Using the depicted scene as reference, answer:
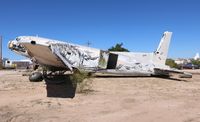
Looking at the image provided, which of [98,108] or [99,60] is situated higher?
[99,60]

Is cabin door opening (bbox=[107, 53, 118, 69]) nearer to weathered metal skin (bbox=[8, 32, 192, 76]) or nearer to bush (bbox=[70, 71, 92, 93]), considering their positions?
weathered metal skin (bbox=[8, 32, 192, 76])

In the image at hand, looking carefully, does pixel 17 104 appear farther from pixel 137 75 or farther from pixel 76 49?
pixel 137 75

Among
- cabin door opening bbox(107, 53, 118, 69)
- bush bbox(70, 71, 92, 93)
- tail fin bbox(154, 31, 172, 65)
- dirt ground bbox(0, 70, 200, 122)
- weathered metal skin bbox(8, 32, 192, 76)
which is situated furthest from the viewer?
tail fin bbox(154, 31, 172, 65)

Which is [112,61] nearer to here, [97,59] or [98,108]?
[97,59]

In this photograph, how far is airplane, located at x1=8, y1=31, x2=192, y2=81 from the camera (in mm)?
21125

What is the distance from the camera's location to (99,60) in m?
22.4

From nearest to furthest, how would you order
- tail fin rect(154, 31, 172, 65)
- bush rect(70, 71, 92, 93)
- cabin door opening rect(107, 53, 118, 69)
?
bush rect(70, 71, 92, 93) < cabin door opening rect(107, 53, 118, 69) < tail fin rect(154, 31, 172, 65)

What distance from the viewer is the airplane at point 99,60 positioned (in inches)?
832

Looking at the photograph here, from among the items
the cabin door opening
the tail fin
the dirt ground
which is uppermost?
the tail fin

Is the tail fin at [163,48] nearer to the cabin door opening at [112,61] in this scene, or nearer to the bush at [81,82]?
the cabin door opening at [112,61]

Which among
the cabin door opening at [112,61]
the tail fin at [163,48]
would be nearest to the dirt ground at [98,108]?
the cabin door opening at [112,61]

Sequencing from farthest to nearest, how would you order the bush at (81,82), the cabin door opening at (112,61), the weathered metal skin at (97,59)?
1. the cabin door opening at (112,61)
2. the weathered metal skin at (97,59)
3. the bush at (81,82)

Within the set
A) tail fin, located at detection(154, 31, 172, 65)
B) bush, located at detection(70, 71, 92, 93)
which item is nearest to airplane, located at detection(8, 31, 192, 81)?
tail fin, located at detection(154, 31, 172, 65)

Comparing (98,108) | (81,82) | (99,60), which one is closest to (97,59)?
(99,60)
